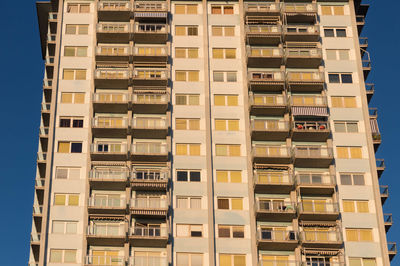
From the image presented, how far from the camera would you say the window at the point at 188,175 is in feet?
231

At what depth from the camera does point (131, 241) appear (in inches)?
2611

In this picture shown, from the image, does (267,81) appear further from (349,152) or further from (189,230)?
(189,230)

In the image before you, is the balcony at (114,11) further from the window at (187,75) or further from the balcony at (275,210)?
the balcony at (275,210)

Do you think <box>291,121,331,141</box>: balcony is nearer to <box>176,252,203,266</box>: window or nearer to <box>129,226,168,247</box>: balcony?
<box>176,252,203,266</box>: window

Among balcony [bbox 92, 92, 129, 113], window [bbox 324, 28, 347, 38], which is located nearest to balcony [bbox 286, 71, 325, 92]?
window [bbox 324, 28, 347, 38]

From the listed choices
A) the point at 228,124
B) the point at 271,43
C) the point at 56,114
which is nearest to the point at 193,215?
the point at 228,124

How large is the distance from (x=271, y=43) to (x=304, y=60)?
4.47 m

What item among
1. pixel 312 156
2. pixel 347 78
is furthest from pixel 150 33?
pixel 312 156

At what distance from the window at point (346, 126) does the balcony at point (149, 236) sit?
2040 centimetres

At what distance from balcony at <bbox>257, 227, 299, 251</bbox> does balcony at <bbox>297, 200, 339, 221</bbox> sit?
7.33ft

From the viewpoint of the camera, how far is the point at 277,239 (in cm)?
6688

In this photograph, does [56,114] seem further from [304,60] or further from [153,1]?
[304,60]

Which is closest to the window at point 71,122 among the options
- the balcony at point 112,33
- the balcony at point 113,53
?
the balcony at point 113,53

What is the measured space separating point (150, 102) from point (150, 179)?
8.80 metres
